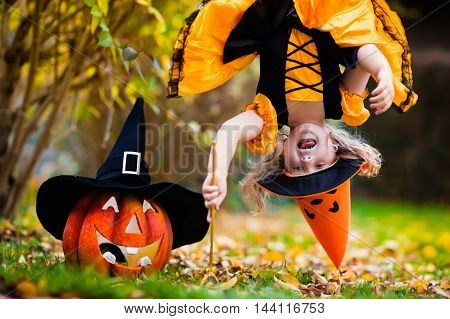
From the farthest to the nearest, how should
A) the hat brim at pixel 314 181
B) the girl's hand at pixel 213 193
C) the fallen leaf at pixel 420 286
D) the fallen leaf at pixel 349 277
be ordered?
the fallen leaf at pixel 349 277 < the fallen leaf at pixel 420 286 < the hat brim at pixel 314 181 < the girl's hand at pixel 213 193

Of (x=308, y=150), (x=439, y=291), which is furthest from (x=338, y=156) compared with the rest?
(x=439, y=291)

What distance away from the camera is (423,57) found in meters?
6.88

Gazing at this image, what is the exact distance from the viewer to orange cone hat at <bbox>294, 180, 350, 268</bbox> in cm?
228

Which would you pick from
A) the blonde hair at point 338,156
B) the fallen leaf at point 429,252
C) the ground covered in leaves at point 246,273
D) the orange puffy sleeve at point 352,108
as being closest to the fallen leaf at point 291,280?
the ground covered in leaves at point 246,273

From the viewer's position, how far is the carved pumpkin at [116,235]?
2064 millimetres

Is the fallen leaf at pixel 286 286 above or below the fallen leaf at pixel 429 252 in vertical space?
above

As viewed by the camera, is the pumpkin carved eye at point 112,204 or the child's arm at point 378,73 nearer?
the child's arm at point 378,73

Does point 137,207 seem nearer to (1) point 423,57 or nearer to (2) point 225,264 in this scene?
(2) point 225,264

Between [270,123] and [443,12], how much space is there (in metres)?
4.93

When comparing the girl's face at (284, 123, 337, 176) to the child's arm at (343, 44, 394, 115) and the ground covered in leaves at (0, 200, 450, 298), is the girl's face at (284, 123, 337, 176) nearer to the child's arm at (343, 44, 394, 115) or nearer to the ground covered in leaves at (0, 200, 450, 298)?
the child's arm at (343, 44, 394, 115)

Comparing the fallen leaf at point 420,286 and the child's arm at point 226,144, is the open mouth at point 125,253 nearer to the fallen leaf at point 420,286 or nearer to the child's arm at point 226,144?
the child's arm at point 226,144

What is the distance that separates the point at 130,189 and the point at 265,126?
534 mm

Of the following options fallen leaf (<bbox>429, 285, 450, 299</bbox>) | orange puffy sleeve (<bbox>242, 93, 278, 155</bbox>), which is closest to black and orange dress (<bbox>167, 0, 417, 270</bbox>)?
orange puffy sleeve (<bbox>242, 93, 278, 155</bbox>)

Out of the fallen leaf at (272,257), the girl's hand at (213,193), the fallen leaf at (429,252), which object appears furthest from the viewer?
the fallen leaf at (429,252)
